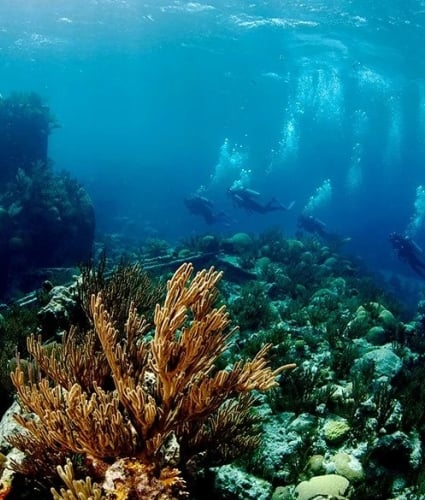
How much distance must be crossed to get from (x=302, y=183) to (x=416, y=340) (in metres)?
126

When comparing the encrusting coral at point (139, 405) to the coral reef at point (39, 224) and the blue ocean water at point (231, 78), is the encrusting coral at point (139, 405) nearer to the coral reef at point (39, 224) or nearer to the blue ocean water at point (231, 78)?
the coral reef at point (39, 224)

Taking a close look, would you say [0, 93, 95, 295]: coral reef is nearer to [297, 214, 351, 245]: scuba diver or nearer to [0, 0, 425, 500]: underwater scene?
[0, 0, 425, 500]: underwater scene

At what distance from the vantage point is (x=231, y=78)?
48375 millimetres

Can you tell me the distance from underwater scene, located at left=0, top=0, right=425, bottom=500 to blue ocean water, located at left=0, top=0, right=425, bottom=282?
1.07 ft

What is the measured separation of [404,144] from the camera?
75.1 meters

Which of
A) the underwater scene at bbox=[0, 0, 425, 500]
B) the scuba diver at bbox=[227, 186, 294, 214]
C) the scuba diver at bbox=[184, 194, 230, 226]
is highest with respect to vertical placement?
the underwater scene at bbox=[0, 0, 425, 500]

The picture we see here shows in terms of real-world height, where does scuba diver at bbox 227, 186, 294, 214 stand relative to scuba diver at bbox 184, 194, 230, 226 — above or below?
above

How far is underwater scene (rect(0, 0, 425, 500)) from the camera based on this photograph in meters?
2.89

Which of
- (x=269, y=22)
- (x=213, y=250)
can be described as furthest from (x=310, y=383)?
(x=269, y=22)

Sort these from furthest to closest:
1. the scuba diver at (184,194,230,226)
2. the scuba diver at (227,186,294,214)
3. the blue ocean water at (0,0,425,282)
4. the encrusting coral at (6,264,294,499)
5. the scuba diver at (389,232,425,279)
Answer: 1. the blue ocean water at (0,0,425,282)
2. the scuba diver at (184,194,230,226)
3. the scuba diver at (227,186,294,214)
4. the scuba diver at (389,232,425,279)
5. the encrusting coral at (6,264,294,499)

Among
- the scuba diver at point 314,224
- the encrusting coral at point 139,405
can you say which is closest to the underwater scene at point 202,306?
the encrusting coral at point 139,405

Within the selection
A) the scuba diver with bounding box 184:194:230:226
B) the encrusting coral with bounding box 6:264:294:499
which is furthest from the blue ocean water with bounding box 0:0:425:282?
the encrusting coral with bounding box 6:264:294:499

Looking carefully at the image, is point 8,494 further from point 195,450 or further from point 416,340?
point 416,340

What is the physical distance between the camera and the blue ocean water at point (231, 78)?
2675cm
